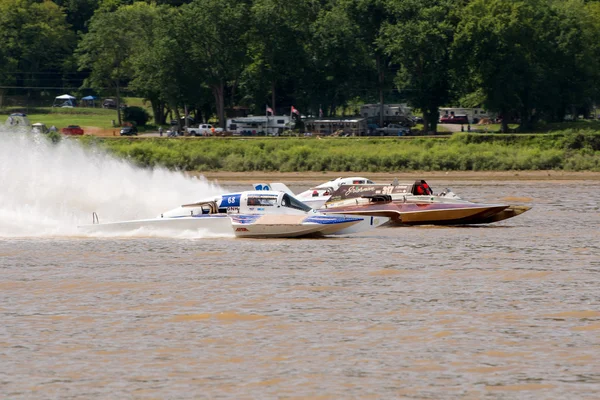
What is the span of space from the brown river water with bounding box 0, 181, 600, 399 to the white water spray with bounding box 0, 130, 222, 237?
2838mm

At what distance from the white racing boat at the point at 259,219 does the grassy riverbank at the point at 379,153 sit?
2956 centimetres

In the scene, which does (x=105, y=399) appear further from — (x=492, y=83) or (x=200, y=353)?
(x=492, y=83)

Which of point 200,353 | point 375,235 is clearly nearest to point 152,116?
point 375,235

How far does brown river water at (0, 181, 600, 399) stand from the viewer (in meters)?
15.3

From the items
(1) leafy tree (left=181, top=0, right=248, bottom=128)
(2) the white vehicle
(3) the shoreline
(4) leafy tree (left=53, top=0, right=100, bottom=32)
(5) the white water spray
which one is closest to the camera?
(5) the white water spray

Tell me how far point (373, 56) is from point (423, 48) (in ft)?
25.2

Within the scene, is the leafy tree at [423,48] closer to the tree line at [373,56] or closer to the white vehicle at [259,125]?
the tree line at [373,56]

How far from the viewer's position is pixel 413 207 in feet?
105

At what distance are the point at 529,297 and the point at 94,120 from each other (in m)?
78.9

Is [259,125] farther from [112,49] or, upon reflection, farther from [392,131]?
[112,49]

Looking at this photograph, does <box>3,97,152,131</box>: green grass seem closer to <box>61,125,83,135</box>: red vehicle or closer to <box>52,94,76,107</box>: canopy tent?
<box>52,94,76,107</box>: canopy tent

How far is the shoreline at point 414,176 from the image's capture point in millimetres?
54156

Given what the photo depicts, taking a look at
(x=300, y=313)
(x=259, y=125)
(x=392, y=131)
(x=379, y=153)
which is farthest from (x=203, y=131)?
(x=300, y=313)

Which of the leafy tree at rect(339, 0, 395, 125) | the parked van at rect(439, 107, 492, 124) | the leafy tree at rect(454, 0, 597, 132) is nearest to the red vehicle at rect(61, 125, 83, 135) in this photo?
the leafy tree at rect(339, 0, 395, 125)
